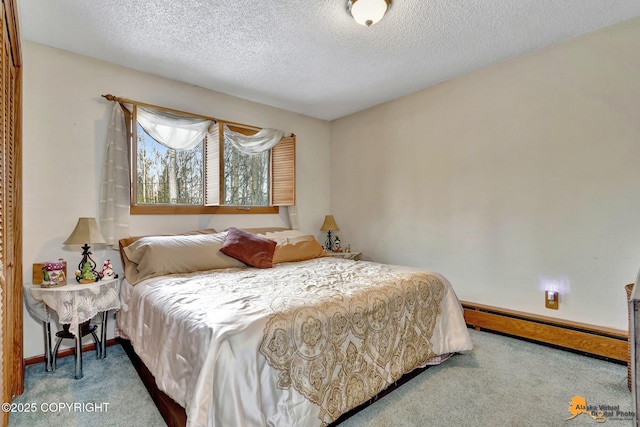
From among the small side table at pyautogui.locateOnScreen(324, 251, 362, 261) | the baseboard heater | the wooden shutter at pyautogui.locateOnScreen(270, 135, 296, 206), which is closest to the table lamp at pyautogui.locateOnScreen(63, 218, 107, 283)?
the wooden shutter at pyautogui.locateOnScreen(270, 135, 296, 206)

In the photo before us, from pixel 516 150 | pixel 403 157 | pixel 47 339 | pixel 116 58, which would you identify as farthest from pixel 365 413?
pixel 116 58

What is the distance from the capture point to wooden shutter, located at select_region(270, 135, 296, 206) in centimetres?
388

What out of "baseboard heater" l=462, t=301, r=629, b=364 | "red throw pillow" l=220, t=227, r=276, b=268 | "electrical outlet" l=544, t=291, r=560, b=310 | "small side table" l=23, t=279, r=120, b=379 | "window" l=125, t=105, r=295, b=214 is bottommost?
"baseboard heater" l=462, t=301, r=629, b=364

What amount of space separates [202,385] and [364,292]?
3.27 feet

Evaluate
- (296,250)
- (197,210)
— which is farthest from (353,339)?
(197,210)

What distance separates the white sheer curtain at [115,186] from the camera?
8.84 feet

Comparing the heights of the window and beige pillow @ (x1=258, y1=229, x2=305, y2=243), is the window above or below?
above

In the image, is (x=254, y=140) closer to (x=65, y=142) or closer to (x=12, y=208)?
(x=65, y=142)

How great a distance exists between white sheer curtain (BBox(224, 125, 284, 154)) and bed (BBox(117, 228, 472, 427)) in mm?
1313

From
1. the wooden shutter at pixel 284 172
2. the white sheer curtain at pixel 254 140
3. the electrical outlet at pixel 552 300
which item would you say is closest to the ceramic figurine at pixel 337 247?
the wooden shutter at pixel 284 172

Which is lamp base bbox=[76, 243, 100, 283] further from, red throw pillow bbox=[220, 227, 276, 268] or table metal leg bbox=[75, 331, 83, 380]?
red throw pillow bbox=[220, 227, 276, 268]

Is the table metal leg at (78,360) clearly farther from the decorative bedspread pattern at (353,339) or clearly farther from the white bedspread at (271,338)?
the decorative bedspread pattern at (353,339)

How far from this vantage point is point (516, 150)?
2844 mm

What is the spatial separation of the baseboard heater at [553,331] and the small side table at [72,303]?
3.19 meters
